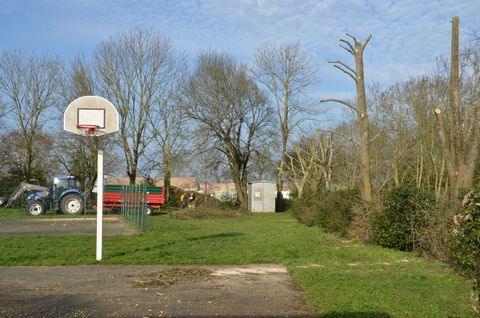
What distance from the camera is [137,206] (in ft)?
71.8

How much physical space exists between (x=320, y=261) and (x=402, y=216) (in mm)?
3155

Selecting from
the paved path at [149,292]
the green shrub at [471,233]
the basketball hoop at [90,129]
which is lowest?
the paved path at [149,292]

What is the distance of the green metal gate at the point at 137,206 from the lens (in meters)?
20.1

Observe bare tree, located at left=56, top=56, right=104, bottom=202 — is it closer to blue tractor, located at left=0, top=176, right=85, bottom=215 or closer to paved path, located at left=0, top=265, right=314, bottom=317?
blue tractor, located at left=0, top=176, right=85, bottom=215

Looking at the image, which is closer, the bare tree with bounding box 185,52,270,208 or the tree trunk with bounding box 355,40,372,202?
the tree trunk with bounding box 355,40,372,202

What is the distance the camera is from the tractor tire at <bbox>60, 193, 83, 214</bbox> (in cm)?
3153

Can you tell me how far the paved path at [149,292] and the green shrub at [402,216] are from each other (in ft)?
13.7

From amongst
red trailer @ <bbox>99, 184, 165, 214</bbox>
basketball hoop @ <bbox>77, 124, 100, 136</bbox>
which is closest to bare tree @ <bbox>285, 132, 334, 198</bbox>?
red trailer @ <bbox>99, 184, 165, 214</bbox>

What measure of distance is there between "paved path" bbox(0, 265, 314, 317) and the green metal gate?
9.05 metres

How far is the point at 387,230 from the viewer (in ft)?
47.3

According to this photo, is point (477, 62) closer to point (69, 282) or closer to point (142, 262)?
point (142, 262)

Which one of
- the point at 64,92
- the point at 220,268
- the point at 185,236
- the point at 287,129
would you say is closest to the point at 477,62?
the point at 185,236

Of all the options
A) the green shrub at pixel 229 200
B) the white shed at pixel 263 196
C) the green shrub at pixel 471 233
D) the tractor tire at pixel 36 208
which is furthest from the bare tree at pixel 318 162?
the green shrub at pixel 471 233

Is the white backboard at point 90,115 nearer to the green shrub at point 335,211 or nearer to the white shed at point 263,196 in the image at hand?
the green shrub at point 335,211
